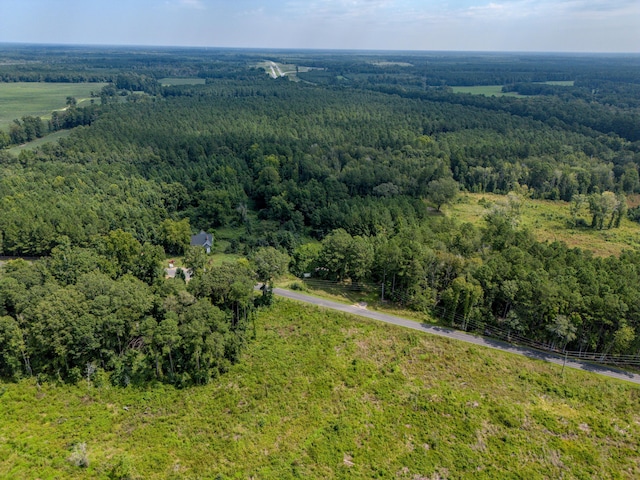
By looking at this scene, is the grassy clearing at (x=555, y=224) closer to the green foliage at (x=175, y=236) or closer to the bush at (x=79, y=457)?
the green foliage at (x=175, y=236)

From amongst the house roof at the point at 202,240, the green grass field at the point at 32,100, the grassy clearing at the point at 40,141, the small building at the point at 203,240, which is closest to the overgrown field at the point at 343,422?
the small building at the point at 203,240

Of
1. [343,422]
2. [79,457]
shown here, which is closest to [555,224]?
[343,422]

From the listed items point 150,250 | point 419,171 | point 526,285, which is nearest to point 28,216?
point 150,250

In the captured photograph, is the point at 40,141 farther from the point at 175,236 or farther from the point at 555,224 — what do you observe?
the point at 555,224

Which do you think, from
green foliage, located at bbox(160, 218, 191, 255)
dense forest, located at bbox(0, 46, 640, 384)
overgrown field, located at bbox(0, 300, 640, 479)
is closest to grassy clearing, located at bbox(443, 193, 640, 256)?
dense forest, located at bbox(0, 46, 640, 384)

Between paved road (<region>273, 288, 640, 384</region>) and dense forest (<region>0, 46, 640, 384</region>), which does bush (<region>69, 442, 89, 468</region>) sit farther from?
paved road (<region>273, 288, 640, 384</region>)

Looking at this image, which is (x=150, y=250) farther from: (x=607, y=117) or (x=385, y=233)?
(x=607, y=117)
